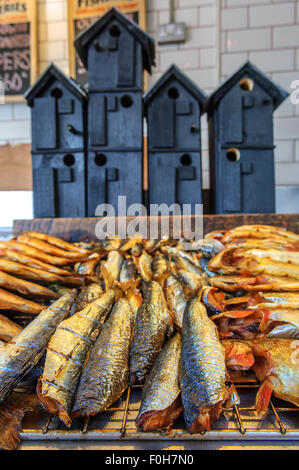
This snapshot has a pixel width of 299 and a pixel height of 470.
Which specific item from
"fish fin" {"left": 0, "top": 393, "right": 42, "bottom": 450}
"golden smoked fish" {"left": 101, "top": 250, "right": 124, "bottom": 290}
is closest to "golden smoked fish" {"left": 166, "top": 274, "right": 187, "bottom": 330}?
"golden smoked fish" {"left": 101, "top": 250, "right": 124, "bottom": 290}

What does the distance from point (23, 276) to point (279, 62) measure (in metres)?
4.54

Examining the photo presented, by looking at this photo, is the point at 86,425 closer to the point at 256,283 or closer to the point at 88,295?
the point at 88,295

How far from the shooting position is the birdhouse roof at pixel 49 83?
267 cm

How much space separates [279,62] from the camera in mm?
4285

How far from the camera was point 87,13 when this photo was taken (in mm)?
4469

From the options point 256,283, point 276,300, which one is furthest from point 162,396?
point 256,283

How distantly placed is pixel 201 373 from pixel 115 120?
7.68 feet

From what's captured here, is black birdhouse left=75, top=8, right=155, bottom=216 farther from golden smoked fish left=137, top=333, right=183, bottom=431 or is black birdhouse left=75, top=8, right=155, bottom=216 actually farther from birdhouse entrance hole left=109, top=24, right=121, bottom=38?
golden smoked fish left=137, top=333, right=183, bottom=431

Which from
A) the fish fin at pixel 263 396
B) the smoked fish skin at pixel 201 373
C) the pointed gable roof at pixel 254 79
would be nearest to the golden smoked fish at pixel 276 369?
the fish fin at pixel 263 396

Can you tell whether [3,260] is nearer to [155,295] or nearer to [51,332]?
[51,332]

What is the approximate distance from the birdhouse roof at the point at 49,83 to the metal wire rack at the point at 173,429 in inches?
101

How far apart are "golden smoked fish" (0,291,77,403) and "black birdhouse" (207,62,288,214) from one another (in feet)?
6.16

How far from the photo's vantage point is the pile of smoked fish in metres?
0.94
